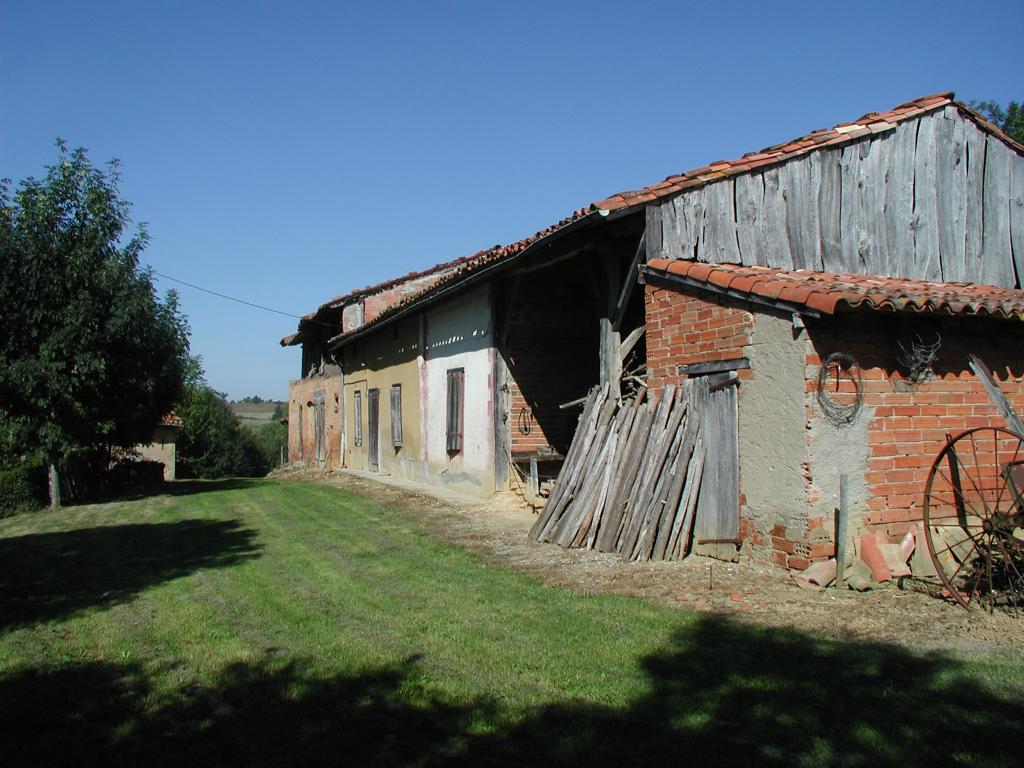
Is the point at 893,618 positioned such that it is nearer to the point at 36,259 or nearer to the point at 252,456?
the point at 36,259

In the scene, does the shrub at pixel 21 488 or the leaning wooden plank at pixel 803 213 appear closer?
the leaning wooden plank at pixel 803 213

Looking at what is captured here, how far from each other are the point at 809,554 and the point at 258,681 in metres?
4.33

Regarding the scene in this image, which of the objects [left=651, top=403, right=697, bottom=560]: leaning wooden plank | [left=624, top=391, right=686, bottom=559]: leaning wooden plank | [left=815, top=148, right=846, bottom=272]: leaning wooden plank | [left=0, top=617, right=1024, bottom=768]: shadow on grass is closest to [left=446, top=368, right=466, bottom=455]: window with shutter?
[left=624, top=391, right=686, bottom=559]: leaning wooden plank

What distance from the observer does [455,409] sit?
13.7 m

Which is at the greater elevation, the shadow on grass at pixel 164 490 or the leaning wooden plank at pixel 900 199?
the leaning wooden plank at pixel 900 199

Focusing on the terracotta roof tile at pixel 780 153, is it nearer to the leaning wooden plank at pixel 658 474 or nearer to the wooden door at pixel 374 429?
the leaning wooden plank at pixel 658 474

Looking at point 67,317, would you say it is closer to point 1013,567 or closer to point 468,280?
point 468,280

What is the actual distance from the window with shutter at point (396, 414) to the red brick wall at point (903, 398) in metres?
11.5

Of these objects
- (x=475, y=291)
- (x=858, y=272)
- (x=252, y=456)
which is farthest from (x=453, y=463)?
(x=252, y=456)

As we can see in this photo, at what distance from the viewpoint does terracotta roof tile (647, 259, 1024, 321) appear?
612cm

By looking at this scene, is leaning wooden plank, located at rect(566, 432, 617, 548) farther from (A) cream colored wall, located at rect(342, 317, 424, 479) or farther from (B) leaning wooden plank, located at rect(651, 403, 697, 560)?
(A) cream colored wall, located at rect(342, 317, 424, 479)

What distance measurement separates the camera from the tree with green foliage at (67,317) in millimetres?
13773

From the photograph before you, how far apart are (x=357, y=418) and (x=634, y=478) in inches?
541

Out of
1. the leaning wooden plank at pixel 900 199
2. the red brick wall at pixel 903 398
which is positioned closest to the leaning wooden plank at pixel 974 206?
the leaning wooden plank at pixel 900 199
